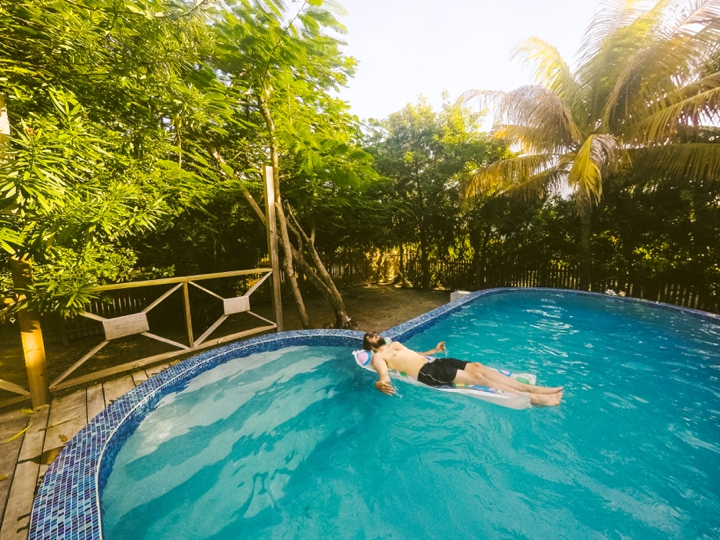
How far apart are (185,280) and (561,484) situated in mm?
5346

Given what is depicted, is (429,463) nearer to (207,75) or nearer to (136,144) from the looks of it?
(136,144)

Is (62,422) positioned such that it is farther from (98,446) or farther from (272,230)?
(272,230)

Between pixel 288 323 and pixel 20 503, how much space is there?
561 centimetres

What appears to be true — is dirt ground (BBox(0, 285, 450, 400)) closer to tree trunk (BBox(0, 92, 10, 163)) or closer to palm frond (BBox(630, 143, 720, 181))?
tree trunk (BBox(0, 92, 10, 163))

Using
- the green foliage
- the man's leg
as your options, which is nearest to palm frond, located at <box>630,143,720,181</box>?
the man's leg

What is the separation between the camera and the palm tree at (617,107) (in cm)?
654

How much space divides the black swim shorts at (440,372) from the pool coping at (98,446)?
139cm

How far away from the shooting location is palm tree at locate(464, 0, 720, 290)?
21.5ft

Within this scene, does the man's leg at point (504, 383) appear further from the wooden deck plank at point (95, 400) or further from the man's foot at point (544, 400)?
the wooden deck plank at point (95, 400)

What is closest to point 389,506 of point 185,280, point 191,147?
point 185,280

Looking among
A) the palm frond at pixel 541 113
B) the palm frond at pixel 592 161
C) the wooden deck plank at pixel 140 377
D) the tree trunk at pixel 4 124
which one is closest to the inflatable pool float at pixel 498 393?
the wooden deck plank at pixel 140 377

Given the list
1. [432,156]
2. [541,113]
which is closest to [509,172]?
[541,113]

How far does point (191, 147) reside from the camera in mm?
5434

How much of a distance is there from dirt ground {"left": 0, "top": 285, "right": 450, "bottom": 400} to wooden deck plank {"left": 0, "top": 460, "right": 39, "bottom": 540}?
1.78 metres
